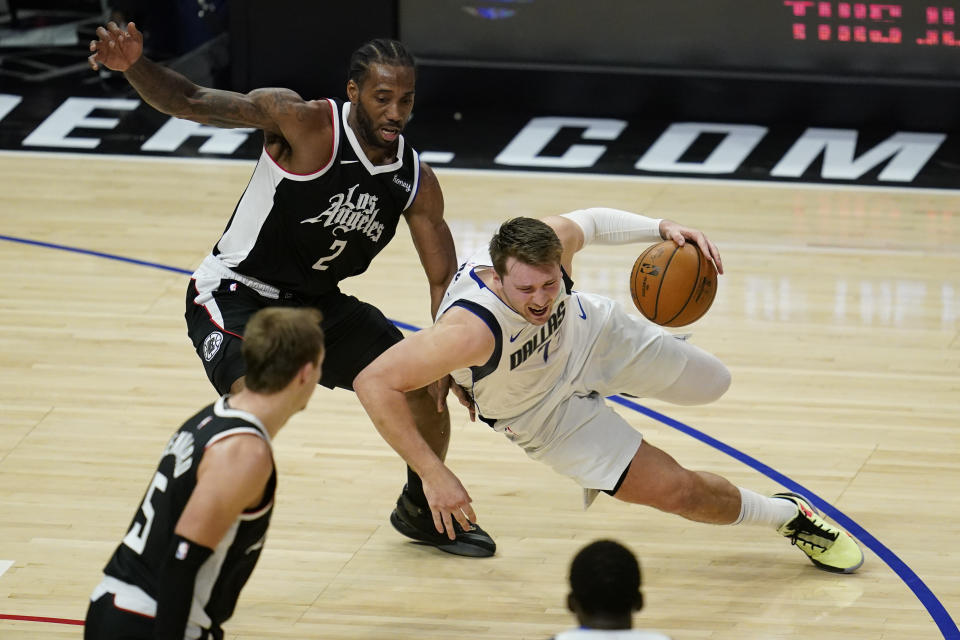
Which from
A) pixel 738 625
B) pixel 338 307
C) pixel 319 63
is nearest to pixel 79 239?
pixel 319 63

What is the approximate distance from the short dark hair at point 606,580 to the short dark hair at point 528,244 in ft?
5.30

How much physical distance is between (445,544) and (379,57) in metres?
1.94

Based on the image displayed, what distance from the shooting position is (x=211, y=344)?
17.0ft

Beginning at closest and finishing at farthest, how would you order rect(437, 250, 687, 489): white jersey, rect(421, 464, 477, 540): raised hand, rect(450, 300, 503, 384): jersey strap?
1. rect(421, 464, 477, 540): raised hand
2. rect(450, 300, 503, 384): jersey strap
3. rect(437, 250, 687, 489): white jersey

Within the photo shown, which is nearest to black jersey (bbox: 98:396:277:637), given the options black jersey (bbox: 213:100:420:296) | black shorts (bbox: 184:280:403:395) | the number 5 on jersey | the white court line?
the number 5 on jersey

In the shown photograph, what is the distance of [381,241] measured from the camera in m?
5.50

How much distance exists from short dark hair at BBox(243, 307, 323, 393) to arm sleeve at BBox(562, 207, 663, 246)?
6.79 feet

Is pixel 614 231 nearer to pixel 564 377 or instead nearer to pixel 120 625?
pixel 564 377

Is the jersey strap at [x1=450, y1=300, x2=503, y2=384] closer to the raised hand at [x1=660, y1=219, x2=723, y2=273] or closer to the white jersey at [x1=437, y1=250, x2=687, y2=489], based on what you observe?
the white jersey at [x1=437, y1=250, x2=687, y2=489]

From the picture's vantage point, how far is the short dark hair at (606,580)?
302 centimetres

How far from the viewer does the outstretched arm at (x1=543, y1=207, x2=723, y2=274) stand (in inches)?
210

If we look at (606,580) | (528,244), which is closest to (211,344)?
(528,244)

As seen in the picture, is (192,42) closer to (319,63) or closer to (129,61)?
(319,63)

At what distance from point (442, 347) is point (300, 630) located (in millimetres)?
1184
